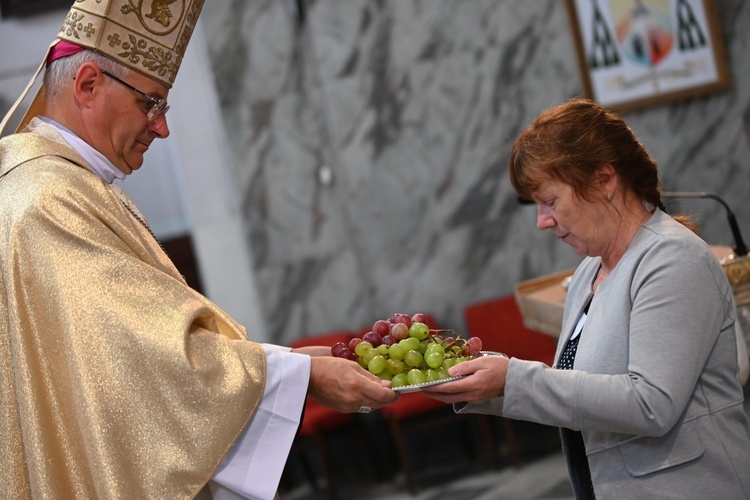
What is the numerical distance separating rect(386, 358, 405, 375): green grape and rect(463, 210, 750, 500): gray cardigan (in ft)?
0.95

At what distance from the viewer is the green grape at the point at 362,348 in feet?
7.85

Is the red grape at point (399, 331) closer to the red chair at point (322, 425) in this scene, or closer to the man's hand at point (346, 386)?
the man's hand at point (346, 386)

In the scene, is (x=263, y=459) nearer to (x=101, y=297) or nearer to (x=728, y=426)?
(x=101, y=297)

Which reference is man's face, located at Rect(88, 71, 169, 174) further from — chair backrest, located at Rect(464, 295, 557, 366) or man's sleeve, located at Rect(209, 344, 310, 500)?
chair backrest, located at Rect(464, 295, 557, 366)

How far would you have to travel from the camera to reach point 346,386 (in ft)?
7.48

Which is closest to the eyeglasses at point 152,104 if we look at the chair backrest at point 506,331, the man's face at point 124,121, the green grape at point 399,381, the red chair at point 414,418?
the man's face at point 124,121

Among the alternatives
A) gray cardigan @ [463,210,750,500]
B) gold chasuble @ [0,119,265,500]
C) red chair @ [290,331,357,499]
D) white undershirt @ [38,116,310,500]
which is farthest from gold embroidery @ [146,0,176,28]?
red chair @ [290,331,357,499]

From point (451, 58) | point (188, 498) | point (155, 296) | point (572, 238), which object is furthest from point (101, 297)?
point (451, 58)

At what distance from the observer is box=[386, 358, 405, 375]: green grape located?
2309 mm

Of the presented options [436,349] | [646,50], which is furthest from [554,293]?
[646,50]

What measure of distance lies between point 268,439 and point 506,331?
11.9ft

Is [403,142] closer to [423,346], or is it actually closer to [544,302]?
[544,302]

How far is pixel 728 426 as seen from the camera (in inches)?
81.8

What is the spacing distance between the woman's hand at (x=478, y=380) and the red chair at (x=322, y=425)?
339cm
